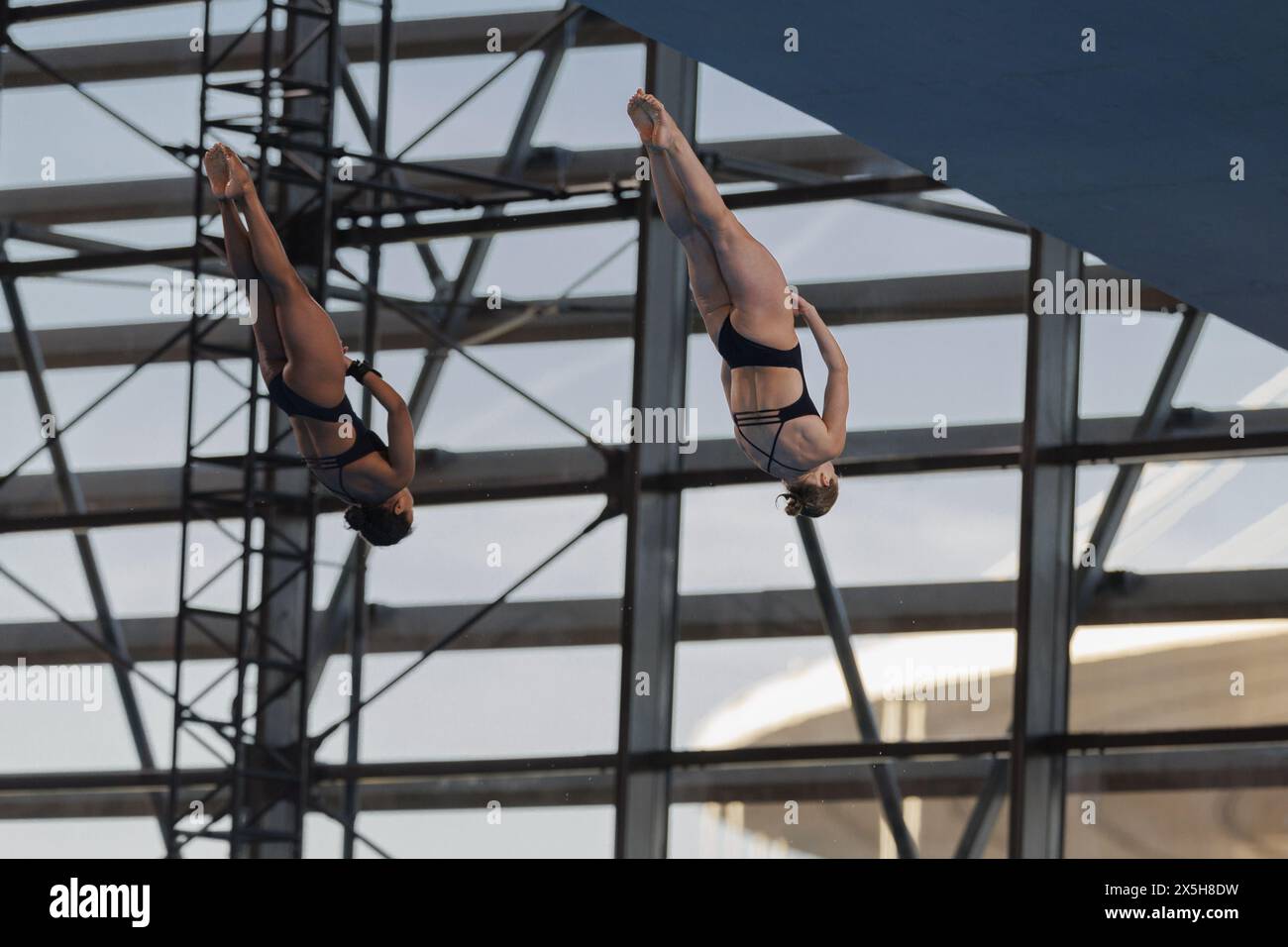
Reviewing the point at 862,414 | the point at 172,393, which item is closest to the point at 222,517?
the point at 172,393

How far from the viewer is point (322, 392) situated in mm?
7906

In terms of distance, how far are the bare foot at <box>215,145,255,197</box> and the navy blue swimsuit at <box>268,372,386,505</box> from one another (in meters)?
1.28

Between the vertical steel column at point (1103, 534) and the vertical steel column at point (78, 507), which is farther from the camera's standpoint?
the vertical steel column at point (78, 507)

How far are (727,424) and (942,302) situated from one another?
1217 mm

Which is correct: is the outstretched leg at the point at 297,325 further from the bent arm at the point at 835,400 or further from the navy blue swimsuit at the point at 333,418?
the bent arm at the point at 835,400

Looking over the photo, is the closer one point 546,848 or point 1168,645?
point 1168,645

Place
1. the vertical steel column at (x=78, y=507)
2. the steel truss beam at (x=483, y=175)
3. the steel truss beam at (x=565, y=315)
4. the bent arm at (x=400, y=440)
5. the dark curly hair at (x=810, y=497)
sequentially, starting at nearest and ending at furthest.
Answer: the dark curly hair at (x=810, y=497)
the bent arm at (x=400, y=440)
the steel truss beam at (x=565, y=315)
the steel truss beam at (x=483, y=175)
the vertical steel column at (x=78, y=507)

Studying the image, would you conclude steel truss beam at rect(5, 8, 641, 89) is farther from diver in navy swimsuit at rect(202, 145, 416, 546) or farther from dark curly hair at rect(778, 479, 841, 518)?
dark curly hair at rect(778, 479, 841, 518)

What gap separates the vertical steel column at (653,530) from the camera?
10.0 meters

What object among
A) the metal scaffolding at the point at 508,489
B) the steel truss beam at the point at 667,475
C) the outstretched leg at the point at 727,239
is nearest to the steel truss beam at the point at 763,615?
the metal scaffolding at the point at 508,489

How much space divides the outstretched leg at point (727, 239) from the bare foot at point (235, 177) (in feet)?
4.46
